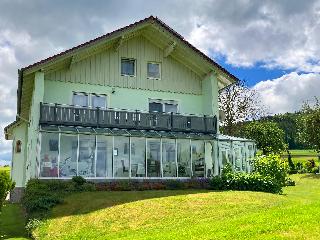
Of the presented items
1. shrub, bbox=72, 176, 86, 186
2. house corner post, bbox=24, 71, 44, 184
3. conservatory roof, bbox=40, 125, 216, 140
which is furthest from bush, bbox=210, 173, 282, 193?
house corner post, bbox=24, 71, 44, 184

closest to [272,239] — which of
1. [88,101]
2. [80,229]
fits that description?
[80,229]

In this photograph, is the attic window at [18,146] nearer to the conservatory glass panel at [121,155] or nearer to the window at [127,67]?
the window at [127,67]

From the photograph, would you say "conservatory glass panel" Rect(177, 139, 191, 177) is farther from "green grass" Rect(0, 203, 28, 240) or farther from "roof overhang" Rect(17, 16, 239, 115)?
"green grass" Rect(0, 203, 28, 240)

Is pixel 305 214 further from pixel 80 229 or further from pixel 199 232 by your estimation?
pixel 80 229

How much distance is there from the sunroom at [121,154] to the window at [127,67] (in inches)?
193

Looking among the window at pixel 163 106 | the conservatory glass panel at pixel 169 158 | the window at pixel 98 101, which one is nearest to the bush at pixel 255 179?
the conservatory glass panel at pixel 169 158

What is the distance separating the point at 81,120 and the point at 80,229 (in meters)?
11.7

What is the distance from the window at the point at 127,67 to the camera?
31.6 meters

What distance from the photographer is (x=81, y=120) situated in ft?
91.0

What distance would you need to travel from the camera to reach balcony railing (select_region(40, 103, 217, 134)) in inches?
1070

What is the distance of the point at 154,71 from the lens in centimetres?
3266

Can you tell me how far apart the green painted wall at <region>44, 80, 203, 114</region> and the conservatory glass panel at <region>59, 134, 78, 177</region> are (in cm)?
336

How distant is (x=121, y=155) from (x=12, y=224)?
9074 millimetres

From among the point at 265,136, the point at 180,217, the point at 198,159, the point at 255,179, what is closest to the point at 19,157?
the point at 198,159
